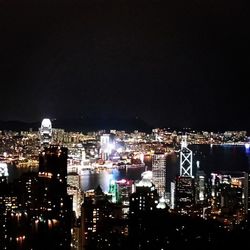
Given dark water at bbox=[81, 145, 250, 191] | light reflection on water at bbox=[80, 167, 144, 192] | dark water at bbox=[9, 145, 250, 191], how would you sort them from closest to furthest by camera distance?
1. light reflection on water at bbox=[80, 167, 144, 192]
2. dark water at bbox=[9, 145, 250, 191]
3. dark water at bbox=[81, 145, 250, 191]

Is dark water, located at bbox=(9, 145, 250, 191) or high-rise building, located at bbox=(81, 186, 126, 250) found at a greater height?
dark water, located at bbox=(9, 145, 250, 191)

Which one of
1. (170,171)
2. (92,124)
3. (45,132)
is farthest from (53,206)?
(92,124)

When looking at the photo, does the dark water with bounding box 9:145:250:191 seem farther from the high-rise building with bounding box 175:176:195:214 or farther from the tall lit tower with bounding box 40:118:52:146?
the tall lit tower with bounding box 40:118:52:146

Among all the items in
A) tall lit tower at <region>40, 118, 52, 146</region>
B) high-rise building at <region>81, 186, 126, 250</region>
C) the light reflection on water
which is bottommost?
high-rise building at <region>81, 186, 126, 250</region>

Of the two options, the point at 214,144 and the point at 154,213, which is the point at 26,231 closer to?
the point at 154,213

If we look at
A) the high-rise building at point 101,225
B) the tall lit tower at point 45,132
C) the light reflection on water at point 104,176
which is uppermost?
the tall lit tower at point 45,132

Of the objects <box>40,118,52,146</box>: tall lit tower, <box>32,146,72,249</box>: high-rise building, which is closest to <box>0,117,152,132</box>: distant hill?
<box>40,118,52,146</box>: tall lit tower

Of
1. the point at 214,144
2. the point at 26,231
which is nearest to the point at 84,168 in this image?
the point at 26,231

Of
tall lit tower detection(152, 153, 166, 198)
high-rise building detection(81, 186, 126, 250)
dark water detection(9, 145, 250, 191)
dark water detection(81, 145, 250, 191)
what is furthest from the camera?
dark water detection(81, 145, 250, 191)

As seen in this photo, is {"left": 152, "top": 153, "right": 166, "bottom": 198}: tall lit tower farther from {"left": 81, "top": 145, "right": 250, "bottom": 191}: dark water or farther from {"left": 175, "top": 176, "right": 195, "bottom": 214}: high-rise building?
{"left": 175, "top": 176, "right": 195, "bottom": 214}: high-rise building

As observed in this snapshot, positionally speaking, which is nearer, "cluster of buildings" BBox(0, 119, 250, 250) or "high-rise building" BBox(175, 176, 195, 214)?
"cluster of buildings" BBox(0, 119, 250, 250)

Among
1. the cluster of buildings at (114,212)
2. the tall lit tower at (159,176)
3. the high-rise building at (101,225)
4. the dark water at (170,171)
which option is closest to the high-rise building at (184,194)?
the cluster of buildings at (114,212)

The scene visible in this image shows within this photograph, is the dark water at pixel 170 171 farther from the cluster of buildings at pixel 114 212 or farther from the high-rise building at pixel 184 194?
the high-rise building at pixel 184 194
